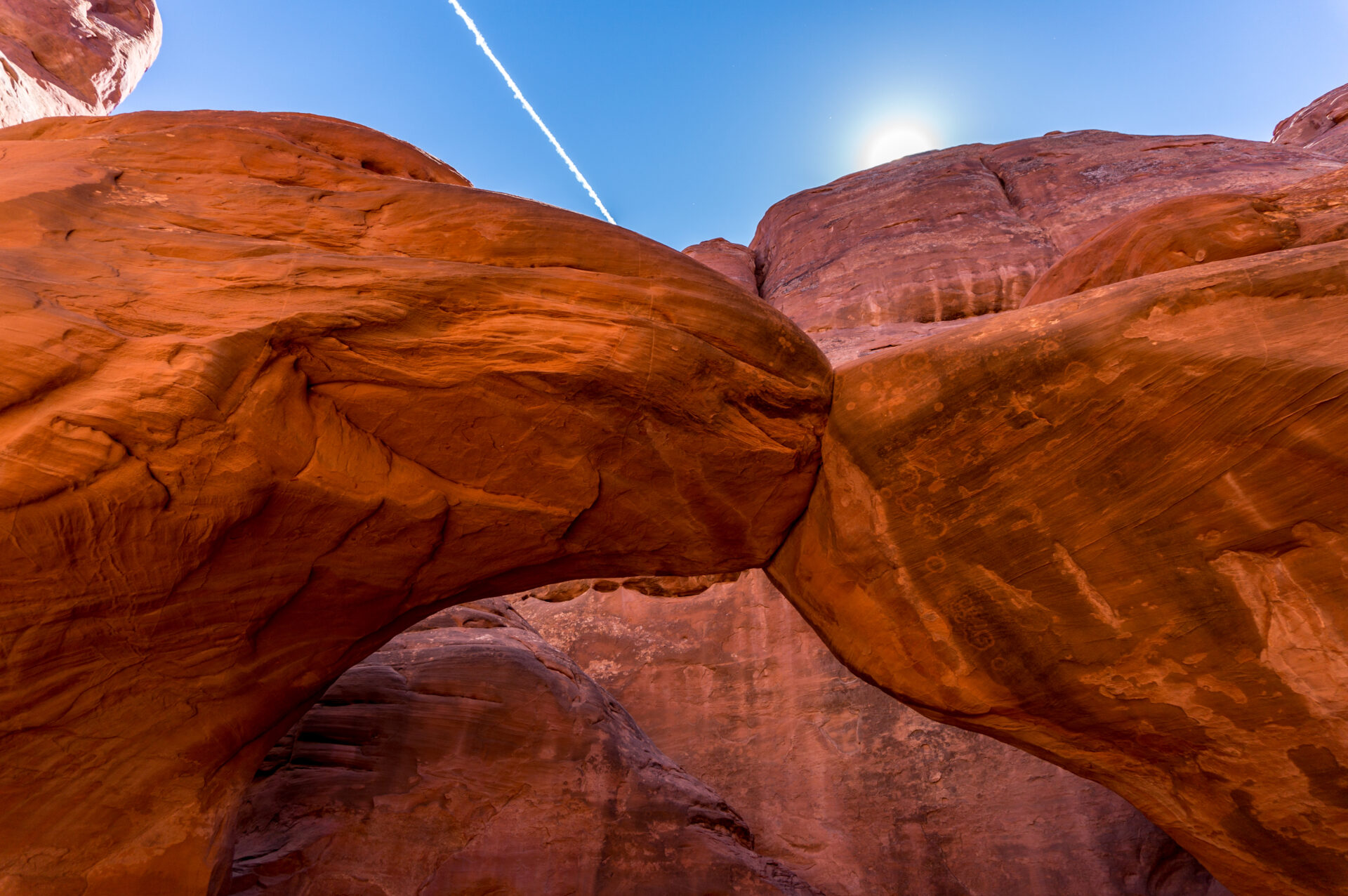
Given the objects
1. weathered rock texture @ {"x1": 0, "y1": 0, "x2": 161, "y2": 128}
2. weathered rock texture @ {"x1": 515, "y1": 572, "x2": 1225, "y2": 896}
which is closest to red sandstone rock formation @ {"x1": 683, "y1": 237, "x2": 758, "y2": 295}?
weathered rock texture @ {"x1": 515, "y1": 572, "x2": 1225, "y2": 896}

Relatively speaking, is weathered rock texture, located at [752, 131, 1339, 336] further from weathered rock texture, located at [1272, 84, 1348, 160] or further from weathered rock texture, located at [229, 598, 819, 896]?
weathered rock texture, located at [229, 598, 819, 896]

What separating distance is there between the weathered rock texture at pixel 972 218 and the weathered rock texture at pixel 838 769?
653 centimetres

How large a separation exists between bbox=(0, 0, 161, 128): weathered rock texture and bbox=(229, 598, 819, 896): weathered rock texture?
1551cm

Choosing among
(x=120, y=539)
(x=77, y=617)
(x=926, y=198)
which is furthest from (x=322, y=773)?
(x=926, y=198)

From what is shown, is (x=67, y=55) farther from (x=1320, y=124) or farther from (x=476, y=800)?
(x=1320, y=124)

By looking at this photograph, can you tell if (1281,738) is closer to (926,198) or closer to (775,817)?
(775,817)

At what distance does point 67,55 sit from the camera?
18.7 m

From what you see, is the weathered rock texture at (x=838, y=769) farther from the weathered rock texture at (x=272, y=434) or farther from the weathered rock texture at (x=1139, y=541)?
the weathered rock texture at (x=272, y=434)

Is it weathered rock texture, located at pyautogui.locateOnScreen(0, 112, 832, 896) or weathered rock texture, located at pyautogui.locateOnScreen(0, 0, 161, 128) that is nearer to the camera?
weathered rock texture, located at pyautogui.locateOnScreen(0, 112, 832, 896)

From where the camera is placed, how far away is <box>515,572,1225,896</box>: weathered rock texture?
26.4ft

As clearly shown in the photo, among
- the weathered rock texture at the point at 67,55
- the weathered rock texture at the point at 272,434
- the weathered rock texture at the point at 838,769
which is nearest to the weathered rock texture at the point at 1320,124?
the weathered rock texture at the point at 838,769

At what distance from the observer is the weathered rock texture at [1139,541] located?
4.46 m

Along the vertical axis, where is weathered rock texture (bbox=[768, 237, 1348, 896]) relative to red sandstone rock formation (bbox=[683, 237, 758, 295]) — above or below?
below

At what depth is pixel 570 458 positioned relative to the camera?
535 cm
